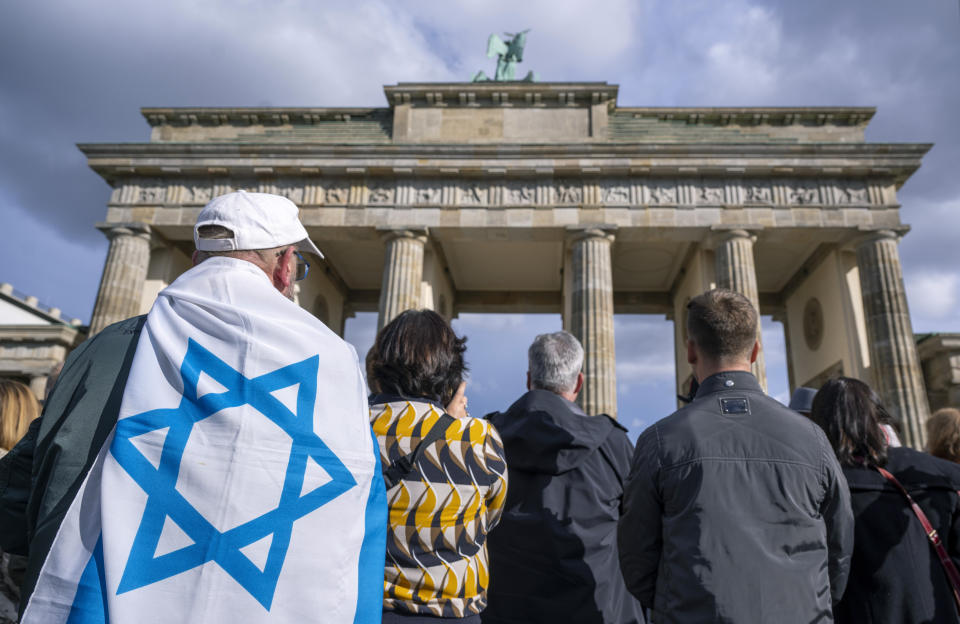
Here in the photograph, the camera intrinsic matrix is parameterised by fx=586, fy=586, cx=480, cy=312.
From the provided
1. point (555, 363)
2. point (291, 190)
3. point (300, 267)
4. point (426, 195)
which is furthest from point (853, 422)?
point (291, 190)

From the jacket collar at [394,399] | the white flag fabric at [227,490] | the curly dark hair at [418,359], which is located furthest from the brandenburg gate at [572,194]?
the white flag fabric at [227,490]

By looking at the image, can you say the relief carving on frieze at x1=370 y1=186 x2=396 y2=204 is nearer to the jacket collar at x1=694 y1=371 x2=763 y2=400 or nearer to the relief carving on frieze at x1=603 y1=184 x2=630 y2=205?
the relief carving on frieze at x1=603 y1=184 x2=630 y2=205

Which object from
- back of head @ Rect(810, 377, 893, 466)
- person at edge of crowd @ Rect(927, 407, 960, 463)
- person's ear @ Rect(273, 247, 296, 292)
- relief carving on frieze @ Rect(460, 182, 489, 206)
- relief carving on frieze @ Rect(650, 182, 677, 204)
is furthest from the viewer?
relief carving on frieze @ Rect(460, 182, 489, 206)

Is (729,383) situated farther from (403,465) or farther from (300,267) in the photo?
(300,267)

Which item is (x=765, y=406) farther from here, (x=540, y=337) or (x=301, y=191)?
(x=301, y=191)

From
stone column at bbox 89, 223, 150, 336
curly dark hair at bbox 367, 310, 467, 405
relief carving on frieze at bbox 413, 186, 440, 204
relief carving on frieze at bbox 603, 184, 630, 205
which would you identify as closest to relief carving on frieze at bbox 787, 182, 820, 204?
relief carving on frieze at bbox 603, 184, 630, 205

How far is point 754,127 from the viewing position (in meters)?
18.8

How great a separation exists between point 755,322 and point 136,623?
80.3 inches

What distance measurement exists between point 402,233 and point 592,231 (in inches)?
219

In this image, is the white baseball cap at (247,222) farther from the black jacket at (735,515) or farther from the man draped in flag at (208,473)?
the black jacket at (735,515)

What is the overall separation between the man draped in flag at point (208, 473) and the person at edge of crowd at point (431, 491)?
0.40m

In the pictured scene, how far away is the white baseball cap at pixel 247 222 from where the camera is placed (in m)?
1.83

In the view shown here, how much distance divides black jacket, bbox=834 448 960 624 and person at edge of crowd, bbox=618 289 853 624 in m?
0.43

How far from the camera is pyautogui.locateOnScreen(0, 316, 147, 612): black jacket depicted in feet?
4.84
